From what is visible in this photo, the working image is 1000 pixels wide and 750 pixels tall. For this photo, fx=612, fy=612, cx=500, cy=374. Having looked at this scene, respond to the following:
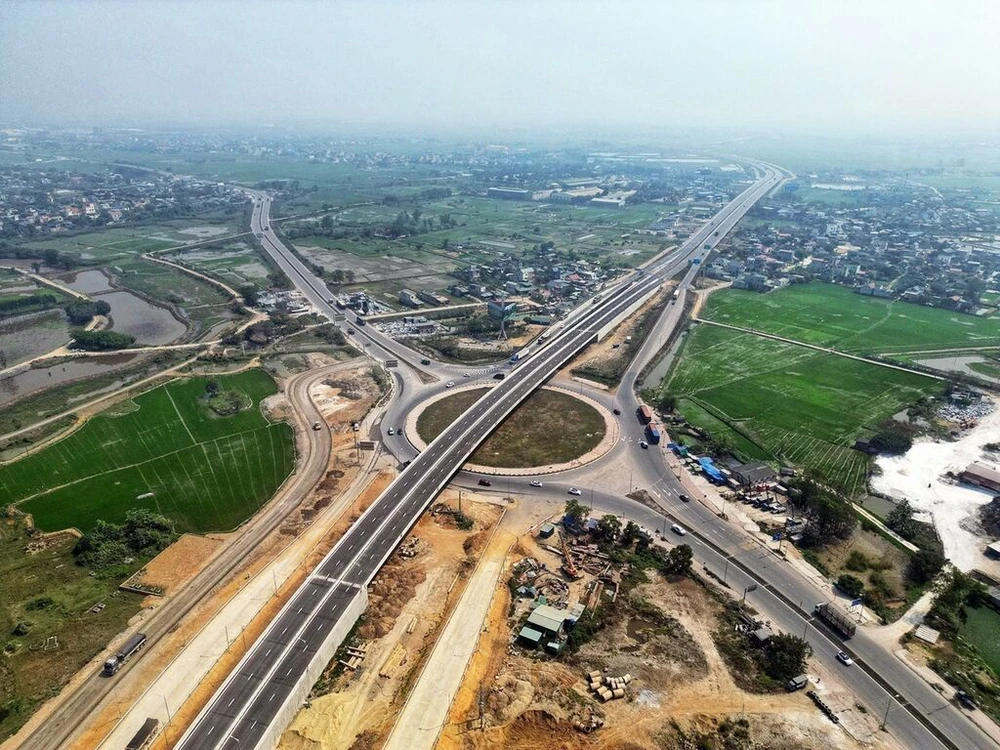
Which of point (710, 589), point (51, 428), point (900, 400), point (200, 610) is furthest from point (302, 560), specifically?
point (900, 400)

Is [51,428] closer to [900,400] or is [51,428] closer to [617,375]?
[617,375]

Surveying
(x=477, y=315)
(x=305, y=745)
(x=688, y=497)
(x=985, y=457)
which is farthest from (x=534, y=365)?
(x=305, y=745)

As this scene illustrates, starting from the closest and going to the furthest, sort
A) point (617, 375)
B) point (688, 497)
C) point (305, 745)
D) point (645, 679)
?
1. point (305, 745)
2. point (645, 679)
3. point (688, 497)
4. point (617, 375)

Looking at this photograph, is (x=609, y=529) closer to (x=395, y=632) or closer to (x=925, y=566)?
(x=395, y=632)

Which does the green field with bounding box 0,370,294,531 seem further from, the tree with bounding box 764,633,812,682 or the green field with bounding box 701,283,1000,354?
the green field with bounding box 701,283,1000,354

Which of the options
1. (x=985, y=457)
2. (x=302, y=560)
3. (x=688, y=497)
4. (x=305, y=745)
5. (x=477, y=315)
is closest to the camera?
(x=305, y=745)

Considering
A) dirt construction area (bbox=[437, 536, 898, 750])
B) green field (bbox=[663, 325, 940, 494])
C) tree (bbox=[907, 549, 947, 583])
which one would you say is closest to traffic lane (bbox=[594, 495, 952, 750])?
dirt construction area (bbox=[437, 536, 898, 750])

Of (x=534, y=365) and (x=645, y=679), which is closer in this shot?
(x=645, y=679)
